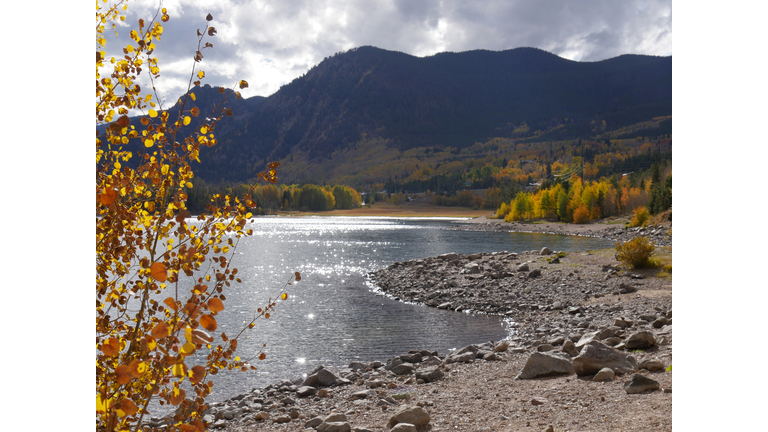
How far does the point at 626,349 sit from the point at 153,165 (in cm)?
1055

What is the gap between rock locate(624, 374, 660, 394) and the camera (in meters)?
7.24

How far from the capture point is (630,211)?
306 feet

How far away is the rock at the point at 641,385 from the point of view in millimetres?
7238

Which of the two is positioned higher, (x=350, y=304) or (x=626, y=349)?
(x=626, y=349)

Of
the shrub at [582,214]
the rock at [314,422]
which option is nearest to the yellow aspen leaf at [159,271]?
the rock at [314,422]

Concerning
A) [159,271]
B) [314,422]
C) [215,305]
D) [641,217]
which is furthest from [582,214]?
[159,271]

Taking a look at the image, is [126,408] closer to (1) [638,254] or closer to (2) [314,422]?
(2) [314,422]

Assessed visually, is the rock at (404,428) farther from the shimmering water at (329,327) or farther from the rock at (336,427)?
the shimmering water at (329,327)

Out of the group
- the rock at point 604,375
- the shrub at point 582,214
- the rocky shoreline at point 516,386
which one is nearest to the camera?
the rocky shoreline at point 516,386

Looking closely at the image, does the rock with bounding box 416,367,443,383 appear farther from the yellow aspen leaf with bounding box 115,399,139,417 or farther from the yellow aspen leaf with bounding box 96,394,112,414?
the yellow aspen leaf with bounding box 115,399,139,417

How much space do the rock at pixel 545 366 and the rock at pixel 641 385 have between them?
6.17ft

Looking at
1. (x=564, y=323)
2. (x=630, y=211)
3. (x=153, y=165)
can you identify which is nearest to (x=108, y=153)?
(x=153, y=165)

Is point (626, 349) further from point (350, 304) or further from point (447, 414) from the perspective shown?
point (350, 304)

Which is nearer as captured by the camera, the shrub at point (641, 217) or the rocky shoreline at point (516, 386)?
the rocky shoreline at point (516, 386)
